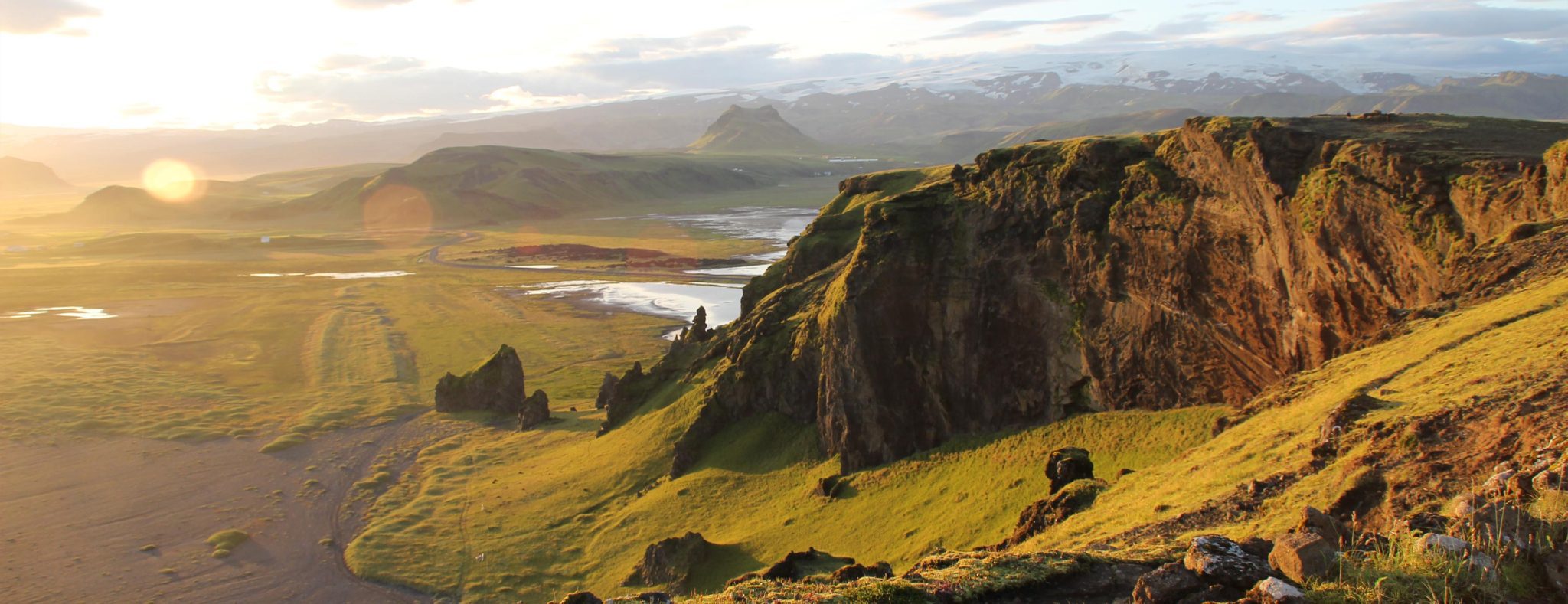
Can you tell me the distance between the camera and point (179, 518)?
44469 mm

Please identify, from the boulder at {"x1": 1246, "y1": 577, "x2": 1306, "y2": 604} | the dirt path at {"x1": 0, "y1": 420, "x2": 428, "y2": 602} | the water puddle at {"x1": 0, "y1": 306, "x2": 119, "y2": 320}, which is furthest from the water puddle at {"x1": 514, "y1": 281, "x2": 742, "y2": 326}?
the boulder at {"x1": 1246, "y1": 577, "x2": 1306, "y2": 604}

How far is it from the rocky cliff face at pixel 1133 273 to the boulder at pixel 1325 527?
11639mm

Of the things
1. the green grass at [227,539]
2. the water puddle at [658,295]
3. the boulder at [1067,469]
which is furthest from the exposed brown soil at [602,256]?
the boulder at [1067,469]

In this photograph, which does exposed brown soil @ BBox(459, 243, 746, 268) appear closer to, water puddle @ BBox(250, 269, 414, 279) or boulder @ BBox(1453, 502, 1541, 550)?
water puddle @ BBox(250, 269, 414, 279)

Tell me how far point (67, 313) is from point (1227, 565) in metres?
120

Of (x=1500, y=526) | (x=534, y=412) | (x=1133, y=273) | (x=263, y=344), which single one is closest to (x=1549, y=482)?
(x=1500, y=526)

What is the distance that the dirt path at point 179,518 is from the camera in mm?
37594

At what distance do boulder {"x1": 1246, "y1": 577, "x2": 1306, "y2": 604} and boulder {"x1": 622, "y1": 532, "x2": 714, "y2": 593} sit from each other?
898 inches

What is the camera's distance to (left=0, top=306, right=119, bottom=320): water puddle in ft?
318

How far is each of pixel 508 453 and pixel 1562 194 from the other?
4546cm

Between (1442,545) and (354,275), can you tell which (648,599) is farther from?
(354,275)

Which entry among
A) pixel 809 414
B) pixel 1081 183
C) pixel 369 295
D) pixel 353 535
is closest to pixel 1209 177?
pixel 1081 183

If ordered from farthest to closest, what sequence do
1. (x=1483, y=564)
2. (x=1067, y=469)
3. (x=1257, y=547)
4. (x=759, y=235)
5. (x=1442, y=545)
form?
(x=759, y=235) → (x=1067, y=469) → (x=1257, y=547) → (x=1442, y=545) → (x=1483, y=564)

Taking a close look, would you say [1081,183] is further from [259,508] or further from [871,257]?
[259,508]
